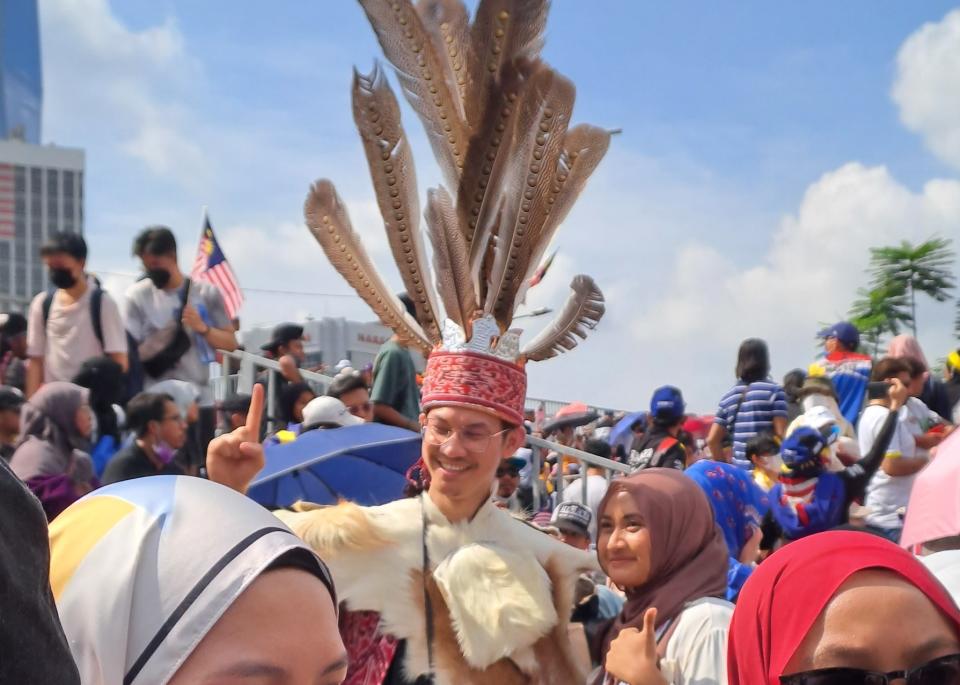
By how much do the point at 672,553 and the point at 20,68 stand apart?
12717 centimetres

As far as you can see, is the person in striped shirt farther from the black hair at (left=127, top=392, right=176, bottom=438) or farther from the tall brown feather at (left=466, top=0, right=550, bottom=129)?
the tall brown feather at (left=466, top=0, right=550, bottom=129)

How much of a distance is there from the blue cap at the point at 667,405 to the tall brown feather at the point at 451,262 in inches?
136

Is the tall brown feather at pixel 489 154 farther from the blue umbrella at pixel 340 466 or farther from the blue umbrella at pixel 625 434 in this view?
the blue umbrella at pixel 625 434

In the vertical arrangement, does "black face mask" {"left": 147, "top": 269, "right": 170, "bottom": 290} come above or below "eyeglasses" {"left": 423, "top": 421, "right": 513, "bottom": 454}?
above

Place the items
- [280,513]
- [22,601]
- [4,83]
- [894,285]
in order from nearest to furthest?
[22,601] < [280,513] < [894,285] < [4,83]

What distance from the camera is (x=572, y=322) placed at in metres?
3.74

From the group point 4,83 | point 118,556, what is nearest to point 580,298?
point 118,556

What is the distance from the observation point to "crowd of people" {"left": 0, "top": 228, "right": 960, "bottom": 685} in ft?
4.65

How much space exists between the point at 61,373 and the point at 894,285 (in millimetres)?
15847

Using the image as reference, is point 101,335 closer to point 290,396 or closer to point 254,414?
point 290,396

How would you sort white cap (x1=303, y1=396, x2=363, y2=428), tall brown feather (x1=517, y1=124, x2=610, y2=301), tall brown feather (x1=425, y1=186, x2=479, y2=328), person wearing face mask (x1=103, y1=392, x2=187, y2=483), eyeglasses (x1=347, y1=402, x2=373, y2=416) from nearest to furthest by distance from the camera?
1. tall brown feather (x1=425, y1=186, x2=479, y2=328)
2. tall brown feather (x1=517, y1=124, x2=610, y2=301)
3. person wearing face mask (x1=103, y1=392, x2=187, y2=483)
4. white cap (x1=303, y1=396, x2=363, y2=428)
5. eyeglasses (x1=347, y1=402, x2=373, y2=416)

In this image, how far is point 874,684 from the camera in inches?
76.4

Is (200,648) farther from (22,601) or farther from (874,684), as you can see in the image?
(874,684)

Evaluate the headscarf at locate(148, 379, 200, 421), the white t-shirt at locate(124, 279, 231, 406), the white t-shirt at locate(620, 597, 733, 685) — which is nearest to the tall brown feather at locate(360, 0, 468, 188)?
the white t-shirt at locate(620, 597, 733, 685)
